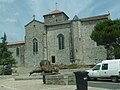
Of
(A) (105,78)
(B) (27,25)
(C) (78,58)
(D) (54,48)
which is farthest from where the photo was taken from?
(B) (27,25)

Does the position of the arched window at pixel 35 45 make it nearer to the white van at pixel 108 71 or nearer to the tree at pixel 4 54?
the tree at pixel 4 54

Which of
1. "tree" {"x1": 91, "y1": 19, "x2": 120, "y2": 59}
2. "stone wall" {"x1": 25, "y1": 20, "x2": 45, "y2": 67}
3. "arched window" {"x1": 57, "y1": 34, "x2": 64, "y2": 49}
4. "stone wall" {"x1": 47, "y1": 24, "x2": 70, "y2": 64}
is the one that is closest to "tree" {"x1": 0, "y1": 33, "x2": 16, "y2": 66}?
"stone wall" {"x1": 25, "y1": 20, "x2": 45, "y2": 67}

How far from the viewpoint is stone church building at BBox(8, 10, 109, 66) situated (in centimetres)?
5428

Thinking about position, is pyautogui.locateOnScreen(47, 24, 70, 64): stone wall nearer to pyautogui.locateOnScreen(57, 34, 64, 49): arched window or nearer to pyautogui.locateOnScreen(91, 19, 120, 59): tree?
pyautogui.locateOnScreen(57, 34, 64, 49): arched window

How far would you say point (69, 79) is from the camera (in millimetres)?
17719

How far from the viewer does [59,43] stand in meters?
58.4

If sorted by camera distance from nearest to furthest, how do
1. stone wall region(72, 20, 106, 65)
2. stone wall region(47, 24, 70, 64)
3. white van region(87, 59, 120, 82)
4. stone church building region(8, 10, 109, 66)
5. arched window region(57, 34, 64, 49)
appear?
white van region(87, 59, 120, 82) < stone wall region(72, 20, 106, 65) < stone church building region(8, 10, 109, 66) < stone wall region(47, 24, 70, 64) < arched window region(57, 34, 64, 49)

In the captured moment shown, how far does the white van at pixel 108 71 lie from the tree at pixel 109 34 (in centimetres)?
2350

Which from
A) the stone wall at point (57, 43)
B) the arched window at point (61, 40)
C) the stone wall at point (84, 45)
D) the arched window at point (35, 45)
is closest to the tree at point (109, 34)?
the stone wall at point (84, 45)

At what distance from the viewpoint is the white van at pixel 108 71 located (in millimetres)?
20677

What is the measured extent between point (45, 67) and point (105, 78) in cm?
555

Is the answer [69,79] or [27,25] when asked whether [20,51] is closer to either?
[27,25]

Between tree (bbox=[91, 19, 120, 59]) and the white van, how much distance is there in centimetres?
2350

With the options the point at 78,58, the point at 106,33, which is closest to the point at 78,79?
the point at 106,33
